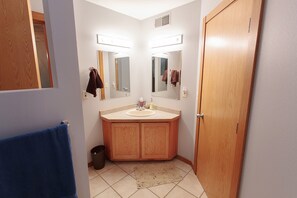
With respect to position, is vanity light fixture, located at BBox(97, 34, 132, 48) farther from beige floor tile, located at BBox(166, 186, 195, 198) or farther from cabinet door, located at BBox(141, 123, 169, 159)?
beige floor tile, located at BBox(166, 186, 195, 198)

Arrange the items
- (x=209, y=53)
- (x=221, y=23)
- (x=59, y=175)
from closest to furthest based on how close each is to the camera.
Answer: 1. (x=59, y=175)
2. (x=221, y=23)
3. (x=209, y=53)

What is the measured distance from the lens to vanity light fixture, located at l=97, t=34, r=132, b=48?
2242mm

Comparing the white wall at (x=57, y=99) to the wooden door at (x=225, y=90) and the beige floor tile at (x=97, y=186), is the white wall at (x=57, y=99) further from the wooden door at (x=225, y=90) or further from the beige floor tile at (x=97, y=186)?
the wooden door at (x=225, y=90)

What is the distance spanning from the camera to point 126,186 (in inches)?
76.0

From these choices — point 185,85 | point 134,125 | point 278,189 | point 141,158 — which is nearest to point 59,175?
point 278,189

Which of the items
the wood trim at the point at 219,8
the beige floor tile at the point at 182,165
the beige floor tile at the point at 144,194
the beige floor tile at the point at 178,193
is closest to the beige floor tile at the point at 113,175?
the beige floor tile at the point at 144,194

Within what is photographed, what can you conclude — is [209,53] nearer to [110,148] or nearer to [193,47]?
[193,47]

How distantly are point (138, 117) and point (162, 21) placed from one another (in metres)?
1.63

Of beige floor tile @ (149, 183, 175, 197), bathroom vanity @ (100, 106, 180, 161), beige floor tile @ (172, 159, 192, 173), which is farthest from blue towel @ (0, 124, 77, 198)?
beige floor tile @ (172, 159, 192, 173)

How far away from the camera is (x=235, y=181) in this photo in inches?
46.3

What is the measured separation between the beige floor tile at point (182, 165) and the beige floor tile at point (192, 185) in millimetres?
137

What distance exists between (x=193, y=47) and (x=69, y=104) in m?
1.84

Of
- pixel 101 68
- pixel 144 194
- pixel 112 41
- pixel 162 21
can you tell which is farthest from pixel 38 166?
pixel 162 21

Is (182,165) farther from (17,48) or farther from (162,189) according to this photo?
(17,48)
